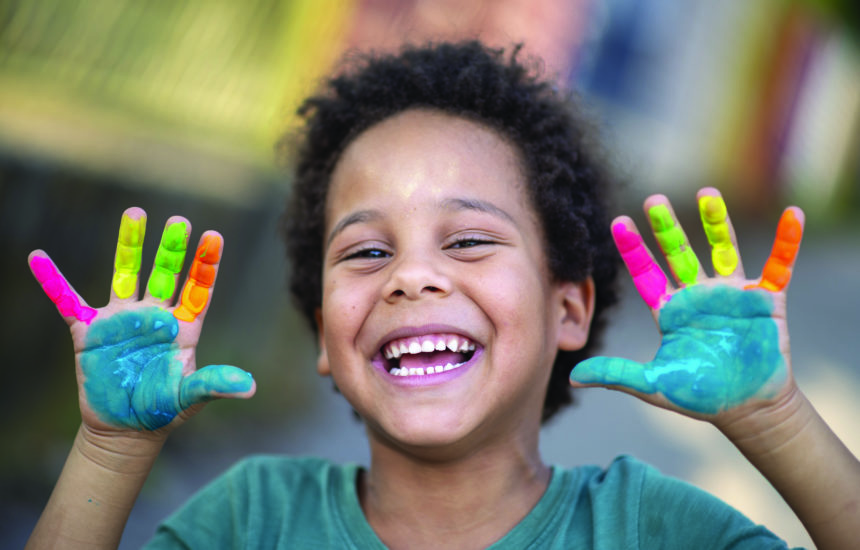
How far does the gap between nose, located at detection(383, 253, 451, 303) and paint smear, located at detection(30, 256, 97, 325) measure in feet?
1.83

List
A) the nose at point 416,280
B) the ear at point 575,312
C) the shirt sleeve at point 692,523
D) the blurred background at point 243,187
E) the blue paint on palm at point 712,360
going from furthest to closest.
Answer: the blurred background at point 243,187, the ear at point 575,312, the nose at point 416,280, the shirt sleeve at point 692,523, the blue paint on palm at point 712,360

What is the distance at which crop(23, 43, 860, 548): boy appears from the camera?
4.25 ft

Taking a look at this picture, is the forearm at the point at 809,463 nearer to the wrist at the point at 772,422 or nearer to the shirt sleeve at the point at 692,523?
the wrist at the point at 772,422

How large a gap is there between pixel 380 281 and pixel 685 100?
5365 mm

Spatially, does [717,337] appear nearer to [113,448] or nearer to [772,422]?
[772,422]

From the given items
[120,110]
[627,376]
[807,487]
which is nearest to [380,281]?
[627,376]

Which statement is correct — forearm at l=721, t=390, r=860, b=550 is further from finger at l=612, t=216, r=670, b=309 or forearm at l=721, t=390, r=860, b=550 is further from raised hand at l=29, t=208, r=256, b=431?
raised hand at l=29, t=208, r=256, b=431

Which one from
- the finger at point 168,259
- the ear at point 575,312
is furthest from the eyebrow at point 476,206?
the finger at point 168,259

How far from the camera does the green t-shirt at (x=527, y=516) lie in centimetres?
149

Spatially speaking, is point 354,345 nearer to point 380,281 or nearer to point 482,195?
point 380,281

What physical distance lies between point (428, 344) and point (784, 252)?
661 mm

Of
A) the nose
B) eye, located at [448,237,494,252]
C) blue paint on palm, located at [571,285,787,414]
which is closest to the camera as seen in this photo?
blue paint on palm, located at [571,285,787,414]

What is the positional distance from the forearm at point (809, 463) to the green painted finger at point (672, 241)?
261 mm

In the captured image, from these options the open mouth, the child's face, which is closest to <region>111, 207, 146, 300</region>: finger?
the child's face
